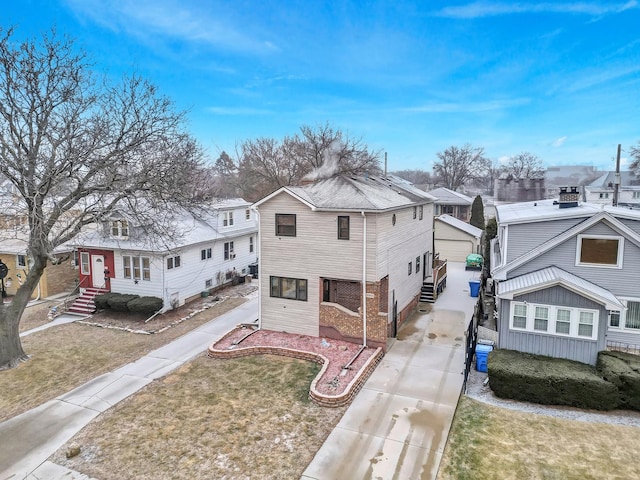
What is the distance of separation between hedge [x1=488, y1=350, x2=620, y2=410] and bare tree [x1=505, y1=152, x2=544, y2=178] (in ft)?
251

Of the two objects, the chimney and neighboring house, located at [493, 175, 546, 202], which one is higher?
neighboring house, located at [493, 175, 546, 202]

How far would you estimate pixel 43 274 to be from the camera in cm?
2328

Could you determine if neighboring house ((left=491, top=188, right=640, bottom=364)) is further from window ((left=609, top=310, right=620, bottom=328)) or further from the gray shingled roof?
the gray shingled roof

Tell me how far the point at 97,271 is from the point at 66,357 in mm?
7155

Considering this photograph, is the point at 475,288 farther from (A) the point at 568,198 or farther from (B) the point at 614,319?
(B) the point at 614,319

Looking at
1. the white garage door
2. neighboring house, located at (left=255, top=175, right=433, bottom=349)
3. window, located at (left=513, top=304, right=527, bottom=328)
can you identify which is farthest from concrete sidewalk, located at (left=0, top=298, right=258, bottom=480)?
the white garage door

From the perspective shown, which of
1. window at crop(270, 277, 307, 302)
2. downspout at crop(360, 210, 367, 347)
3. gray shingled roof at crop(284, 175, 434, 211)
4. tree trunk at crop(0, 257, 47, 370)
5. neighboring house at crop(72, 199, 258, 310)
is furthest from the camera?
neighboring house at crop(72, 199, 258, 310)

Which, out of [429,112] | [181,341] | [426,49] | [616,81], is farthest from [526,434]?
[429,112]

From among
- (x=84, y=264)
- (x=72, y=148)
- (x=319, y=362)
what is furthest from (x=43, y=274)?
(x=319, y=362)

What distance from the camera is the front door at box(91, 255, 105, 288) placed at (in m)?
21.2

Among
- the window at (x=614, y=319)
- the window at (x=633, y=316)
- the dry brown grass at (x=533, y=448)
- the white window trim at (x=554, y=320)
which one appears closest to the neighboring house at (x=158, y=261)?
the white window trim at (x=554, y=320)

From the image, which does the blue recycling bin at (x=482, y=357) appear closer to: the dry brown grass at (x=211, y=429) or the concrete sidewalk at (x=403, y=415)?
the concrete sidewalk at (x=403, y=415)

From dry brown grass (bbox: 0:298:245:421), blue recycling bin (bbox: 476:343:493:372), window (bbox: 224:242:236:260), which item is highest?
window (bbox: 224:242:236:260)

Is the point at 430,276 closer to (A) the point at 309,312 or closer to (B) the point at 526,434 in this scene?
(A) the point at 309,312
